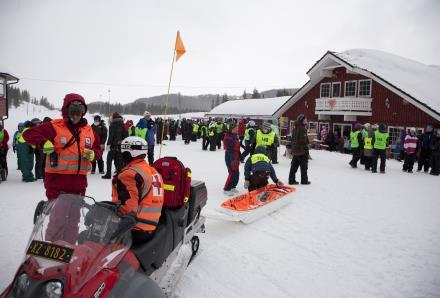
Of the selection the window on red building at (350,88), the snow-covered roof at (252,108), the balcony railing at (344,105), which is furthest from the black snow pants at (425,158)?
the snow-covered roof at (252,108)

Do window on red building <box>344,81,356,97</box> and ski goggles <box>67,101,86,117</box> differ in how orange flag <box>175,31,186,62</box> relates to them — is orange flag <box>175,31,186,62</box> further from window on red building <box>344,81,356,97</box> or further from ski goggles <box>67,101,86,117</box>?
window on red building <box>344,81,356,97</box>

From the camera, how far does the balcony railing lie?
21266 mm

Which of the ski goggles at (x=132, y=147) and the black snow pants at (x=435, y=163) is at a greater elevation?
the ski goggles at (x=132, y=147)

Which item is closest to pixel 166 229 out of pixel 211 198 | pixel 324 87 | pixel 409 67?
pixel 211 198

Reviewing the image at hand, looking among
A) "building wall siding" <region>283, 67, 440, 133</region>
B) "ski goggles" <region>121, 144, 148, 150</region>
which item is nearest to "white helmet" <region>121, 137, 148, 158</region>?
"ski goggles" <region>121, 144, 148, 150</region>

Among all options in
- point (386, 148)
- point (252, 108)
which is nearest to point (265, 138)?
point (386, 148)

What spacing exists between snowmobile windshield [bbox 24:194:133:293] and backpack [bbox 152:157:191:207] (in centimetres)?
104

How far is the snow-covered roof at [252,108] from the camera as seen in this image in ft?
118

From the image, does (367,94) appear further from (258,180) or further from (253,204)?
(253,204)

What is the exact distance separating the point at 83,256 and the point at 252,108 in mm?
38414

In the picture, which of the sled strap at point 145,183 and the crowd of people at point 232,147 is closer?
the sled strap at point 145,183

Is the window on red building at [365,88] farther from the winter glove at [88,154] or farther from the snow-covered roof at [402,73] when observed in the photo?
the winter glove at [88,154]

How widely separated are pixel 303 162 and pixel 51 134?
279 inches

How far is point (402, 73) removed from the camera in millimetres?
23031
